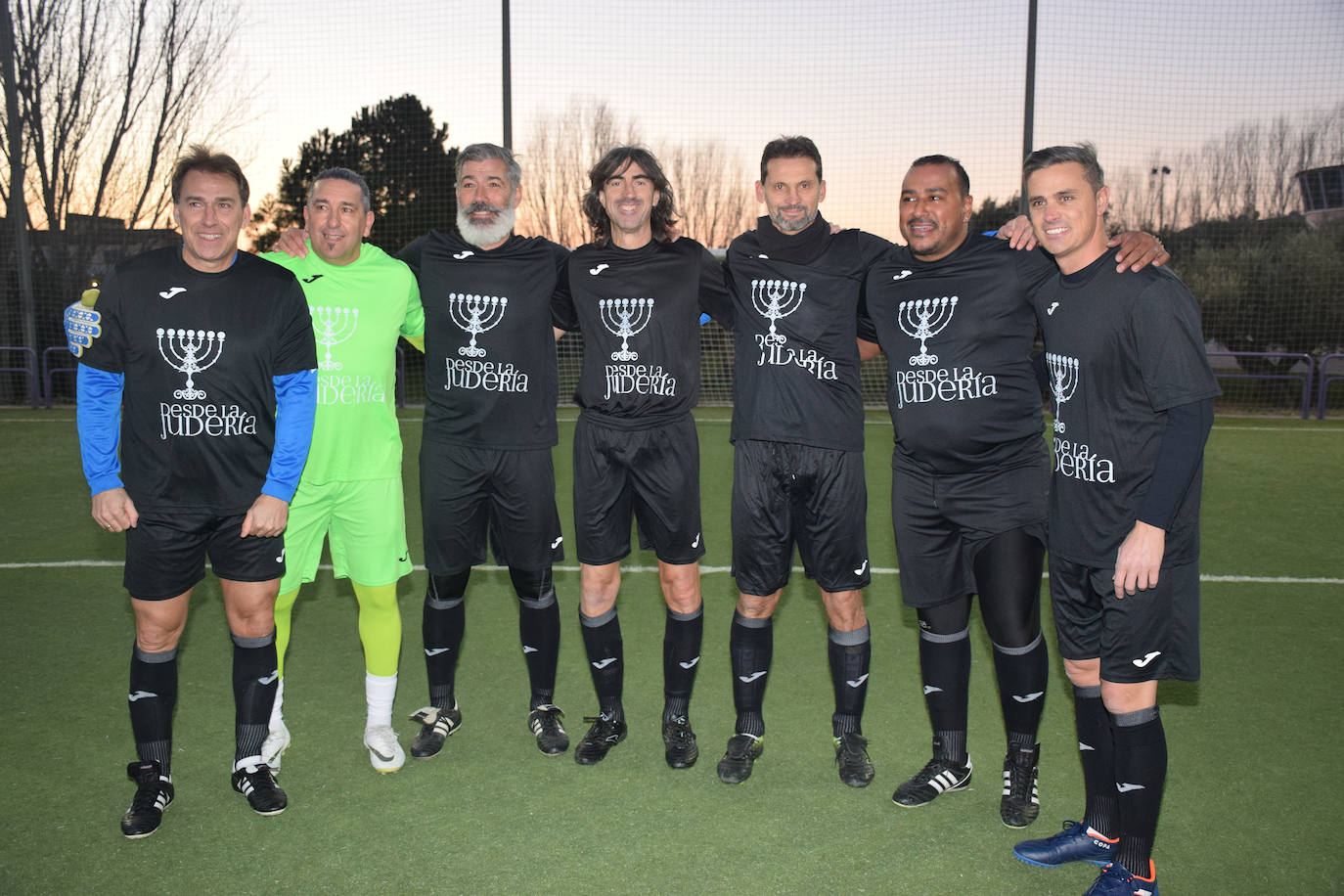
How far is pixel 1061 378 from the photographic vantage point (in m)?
2.76

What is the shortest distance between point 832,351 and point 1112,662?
134 centimetres

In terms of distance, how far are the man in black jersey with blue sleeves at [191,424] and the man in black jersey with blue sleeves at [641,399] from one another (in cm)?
99

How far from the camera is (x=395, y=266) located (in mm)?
3598

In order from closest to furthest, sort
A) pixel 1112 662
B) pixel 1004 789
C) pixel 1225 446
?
pixel 1112 662 < pixel 1004 789 < pixel 1225 446

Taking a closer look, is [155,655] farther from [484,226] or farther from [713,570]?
[713,570]

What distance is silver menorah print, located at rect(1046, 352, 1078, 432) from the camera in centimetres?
272

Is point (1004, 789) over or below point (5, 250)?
below

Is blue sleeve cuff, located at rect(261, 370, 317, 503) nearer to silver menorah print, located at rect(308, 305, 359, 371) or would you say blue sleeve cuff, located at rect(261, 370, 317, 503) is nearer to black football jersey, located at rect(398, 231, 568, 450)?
silver menorah print, located at rect(308, 305, 359, 371)

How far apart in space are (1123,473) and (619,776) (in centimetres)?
194

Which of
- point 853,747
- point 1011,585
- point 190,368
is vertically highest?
point 190,368

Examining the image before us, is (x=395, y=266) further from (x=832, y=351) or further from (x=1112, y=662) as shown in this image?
(x=1112, y=662)

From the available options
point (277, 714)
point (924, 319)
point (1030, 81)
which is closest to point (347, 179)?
point (277, 714)

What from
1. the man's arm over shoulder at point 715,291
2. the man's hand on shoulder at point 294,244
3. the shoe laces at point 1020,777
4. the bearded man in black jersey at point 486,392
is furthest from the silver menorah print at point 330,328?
the shoe laces at point 1020,777

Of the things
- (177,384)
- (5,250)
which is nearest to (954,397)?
(177,384)
